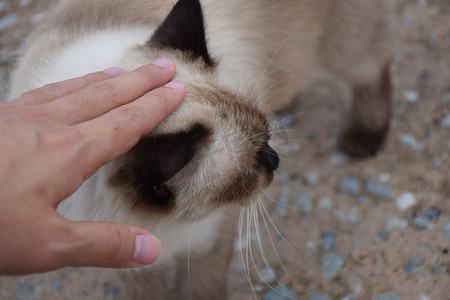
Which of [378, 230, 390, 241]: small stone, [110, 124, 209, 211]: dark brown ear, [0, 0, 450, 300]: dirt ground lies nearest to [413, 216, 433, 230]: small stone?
[0, 0, 450, 300]: dirt ground

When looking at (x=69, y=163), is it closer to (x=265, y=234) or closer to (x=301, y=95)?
(x=265, y=234)

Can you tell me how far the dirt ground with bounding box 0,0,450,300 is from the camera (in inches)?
91.5

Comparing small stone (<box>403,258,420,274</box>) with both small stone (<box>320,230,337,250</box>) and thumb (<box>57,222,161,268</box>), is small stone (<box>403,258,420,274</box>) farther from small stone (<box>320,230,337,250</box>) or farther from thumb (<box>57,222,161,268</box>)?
thumb (<box>57,222,161,268</box>)

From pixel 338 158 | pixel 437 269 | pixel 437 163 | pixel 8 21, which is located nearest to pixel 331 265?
pixel 437 269

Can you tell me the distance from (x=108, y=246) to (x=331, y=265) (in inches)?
65.9

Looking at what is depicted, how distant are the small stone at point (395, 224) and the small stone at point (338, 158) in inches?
18.9

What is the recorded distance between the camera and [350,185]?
8.86 feet

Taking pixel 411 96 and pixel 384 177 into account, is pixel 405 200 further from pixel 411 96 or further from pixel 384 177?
pixel 411 96

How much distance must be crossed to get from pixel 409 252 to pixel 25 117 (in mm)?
2065

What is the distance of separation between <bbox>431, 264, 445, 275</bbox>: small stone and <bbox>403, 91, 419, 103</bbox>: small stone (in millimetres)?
1145

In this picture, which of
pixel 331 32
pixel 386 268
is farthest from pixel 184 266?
pixel 331 32

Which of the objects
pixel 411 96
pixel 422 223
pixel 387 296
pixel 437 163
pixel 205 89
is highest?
pixel 205 89

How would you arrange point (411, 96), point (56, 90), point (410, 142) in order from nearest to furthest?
point (56, 90) < point (410, 142) < point (411, 96)

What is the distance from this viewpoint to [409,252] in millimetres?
2385
